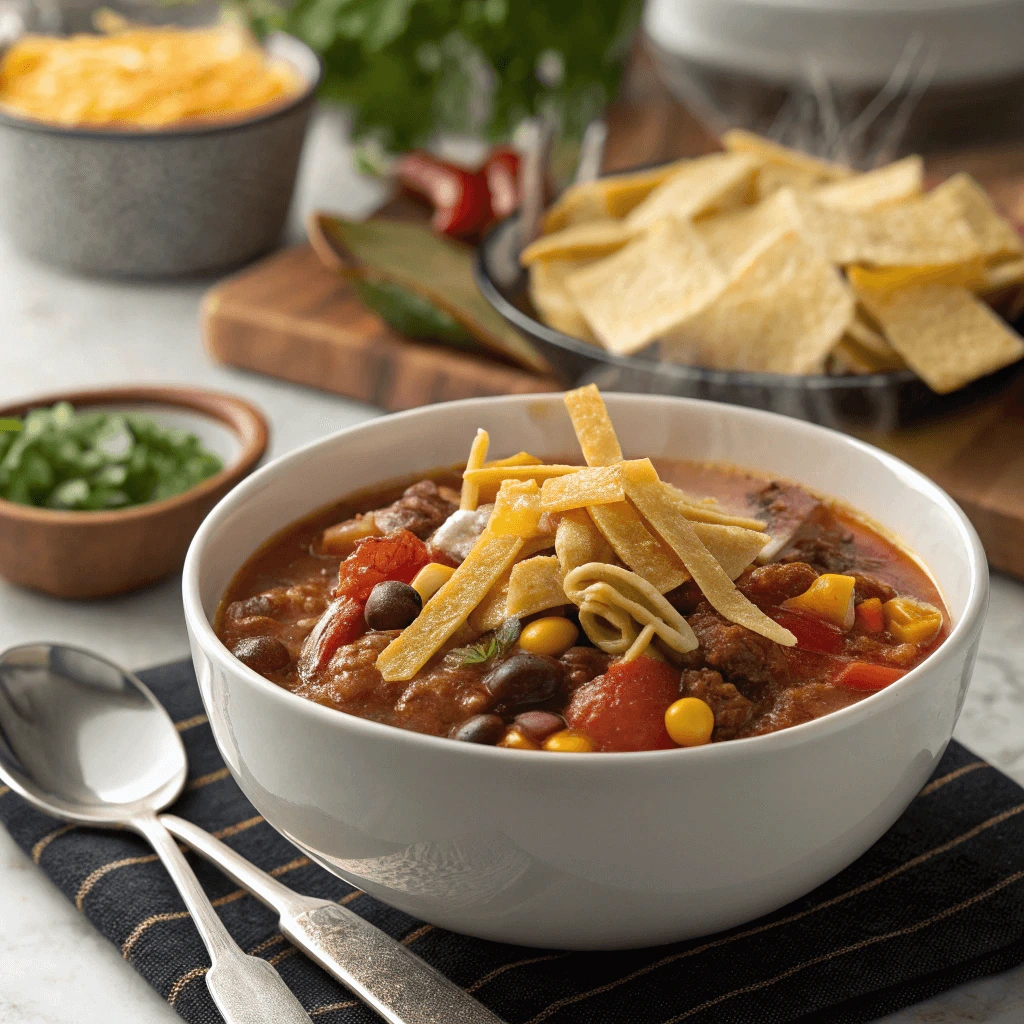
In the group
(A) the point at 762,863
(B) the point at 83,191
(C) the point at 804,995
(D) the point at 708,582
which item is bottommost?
(B) the point at 83,191

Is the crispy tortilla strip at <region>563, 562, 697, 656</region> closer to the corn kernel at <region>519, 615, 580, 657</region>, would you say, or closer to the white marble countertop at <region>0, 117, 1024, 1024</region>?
the corn kernel at <region>519, 615, 580, 657</region>

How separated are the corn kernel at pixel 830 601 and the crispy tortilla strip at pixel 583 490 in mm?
362

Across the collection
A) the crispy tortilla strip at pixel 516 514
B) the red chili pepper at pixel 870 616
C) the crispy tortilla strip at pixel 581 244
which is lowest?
the crispy tortilla strip at pixel 581 244

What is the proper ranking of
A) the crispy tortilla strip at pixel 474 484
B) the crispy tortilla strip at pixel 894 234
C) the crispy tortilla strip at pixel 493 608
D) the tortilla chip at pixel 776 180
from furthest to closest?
the tortilla chip at pixel 776 180, the crispy tortilla strip at pixel 894 234, the crispy tortilla strip at pixel 474 484, the crispy tortilla strip at pixel 493 608

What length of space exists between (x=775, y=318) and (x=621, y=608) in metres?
1.89

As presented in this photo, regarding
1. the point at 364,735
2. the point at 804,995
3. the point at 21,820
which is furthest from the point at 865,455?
the point at 21,820

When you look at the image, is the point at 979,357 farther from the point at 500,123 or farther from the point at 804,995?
the point at 500,123

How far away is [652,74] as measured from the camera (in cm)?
677

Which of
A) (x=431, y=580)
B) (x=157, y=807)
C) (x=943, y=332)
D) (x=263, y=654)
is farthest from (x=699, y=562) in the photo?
(x=943, y=332)

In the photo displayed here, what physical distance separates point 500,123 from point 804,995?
4487 mm

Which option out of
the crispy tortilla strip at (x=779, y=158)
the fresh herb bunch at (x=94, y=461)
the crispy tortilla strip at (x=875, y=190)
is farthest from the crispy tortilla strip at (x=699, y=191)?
the fresh herb bunch at (x=94, y=461)

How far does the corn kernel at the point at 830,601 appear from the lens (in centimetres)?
219

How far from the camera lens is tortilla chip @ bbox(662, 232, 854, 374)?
3623 millimetres

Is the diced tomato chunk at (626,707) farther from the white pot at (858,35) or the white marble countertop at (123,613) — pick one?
the white pot at (858,35)
